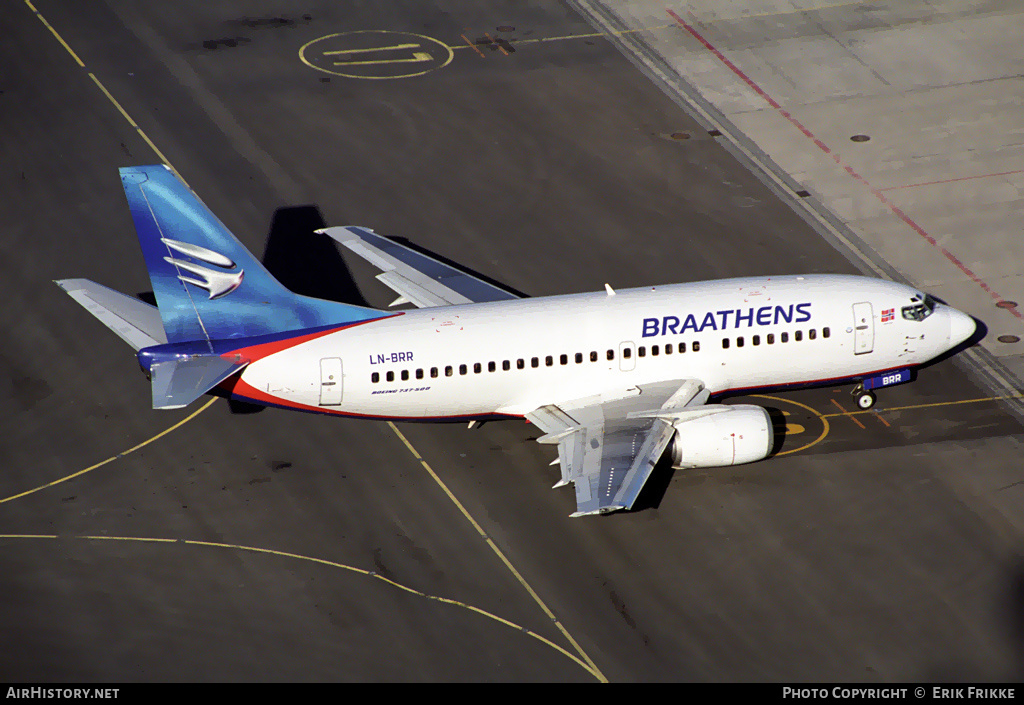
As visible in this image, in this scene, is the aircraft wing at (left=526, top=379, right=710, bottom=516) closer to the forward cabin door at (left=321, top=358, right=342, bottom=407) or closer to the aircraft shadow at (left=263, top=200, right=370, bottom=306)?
the forward cabin door at (left=321, top=358, right=342, bottom=407)

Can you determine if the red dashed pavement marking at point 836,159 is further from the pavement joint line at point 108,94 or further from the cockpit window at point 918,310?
the pavement joint line at point 108,94

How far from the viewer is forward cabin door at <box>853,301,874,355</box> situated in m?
48.2

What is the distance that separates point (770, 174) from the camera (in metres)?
66.8

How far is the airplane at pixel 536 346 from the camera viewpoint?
44.3 m

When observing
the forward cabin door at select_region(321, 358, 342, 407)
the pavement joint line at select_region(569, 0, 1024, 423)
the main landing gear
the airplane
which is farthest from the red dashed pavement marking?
the forward cabin door at select_region(321, 358, 342, 407)

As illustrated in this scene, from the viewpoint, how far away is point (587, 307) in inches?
1849

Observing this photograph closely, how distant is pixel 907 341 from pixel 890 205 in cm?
1698

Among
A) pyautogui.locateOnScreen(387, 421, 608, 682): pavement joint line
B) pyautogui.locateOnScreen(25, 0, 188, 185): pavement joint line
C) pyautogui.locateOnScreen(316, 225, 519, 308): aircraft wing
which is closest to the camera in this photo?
pyautogui.locateOnScreen(387, 421, 608, 682): pavement joint line

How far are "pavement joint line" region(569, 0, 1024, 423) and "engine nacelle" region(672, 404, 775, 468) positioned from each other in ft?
41.3

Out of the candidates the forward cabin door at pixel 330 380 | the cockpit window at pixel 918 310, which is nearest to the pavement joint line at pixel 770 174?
the cockpit window at pixel 918 310

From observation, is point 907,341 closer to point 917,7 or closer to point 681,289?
point 681,289

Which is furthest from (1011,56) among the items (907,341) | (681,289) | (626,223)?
(681,289)

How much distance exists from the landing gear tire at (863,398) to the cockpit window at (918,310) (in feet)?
11.7

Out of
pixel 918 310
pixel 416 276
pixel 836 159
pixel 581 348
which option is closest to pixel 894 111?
pixel 836 159
